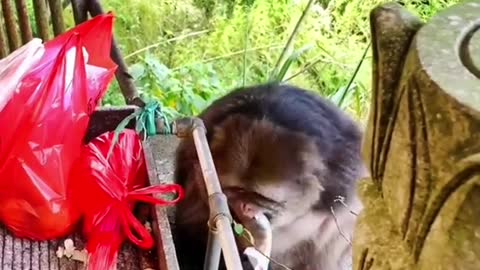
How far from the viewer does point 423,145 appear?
437 mm

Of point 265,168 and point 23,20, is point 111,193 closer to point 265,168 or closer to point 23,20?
point 265,168

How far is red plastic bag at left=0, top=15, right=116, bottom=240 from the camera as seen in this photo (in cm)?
135

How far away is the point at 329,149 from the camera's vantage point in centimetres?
119

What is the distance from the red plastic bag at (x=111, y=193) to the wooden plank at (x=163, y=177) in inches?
0.8

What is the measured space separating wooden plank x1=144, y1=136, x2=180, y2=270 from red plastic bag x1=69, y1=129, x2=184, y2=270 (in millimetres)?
19

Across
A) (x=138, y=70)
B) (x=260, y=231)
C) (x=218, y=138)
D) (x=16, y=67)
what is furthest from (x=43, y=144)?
(x=138, y=70)

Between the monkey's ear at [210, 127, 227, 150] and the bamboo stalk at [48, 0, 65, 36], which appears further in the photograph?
the bamboo stalk at [48, 0, 65, 36]

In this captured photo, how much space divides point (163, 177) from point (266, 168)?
368 mm

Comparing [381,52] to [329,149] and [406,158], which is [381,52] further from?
[329,149]

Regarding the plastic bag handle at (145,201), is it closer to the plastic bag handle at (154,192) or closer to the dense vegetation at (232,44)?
the plastic bag handle at (154,192)

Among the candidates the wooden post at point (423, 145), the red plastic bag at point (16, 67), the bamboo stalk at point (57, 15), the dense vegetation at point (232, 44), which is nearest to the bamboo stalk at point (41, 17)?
the bamboo stalk at point (57, 15)

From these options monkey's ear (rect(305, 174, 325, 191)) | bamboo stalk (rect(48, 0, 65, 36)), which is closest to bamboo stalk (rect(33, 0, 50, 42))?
bamboo stalk (rect(48, 0, 65, 36))

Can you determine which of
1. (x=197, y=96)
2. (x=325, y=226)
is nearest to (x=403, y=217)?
(x=325, y=226)

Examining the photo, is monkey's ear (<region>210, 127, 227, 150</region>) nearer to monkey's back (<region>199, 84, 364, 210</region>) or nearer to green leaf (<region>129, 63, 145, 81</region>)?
monkey's back (<region>199, 84, 364, 210</region>)
